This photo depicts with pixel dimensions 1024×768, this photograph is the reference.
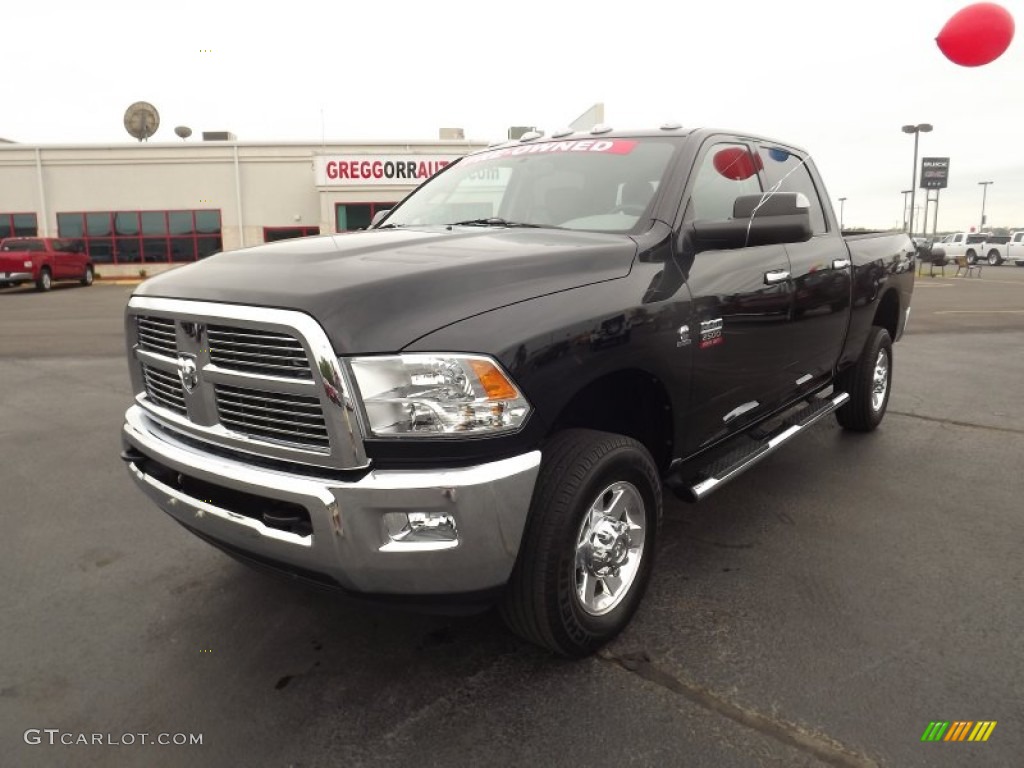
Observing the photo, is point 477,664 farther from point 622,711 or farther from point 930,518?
point 930,518

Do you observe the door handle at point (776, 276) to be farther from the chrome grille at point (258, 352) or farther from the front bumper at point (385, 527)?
the chrome grille at point (258, 352)

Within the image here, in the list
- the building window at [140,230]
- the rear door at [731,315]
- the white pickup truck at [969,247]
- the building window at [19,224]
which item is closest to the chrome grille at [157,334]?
the rear door at [731,315]

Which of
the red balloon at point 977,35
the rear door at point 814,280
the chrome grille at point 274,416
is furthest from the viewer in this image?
the red balloon at point 977,35

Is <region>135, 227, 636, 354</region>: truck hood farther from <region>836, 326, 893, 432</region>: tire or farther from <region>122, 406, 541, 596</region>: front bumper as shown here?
<region>836, 326, 893, 432</region>: tire

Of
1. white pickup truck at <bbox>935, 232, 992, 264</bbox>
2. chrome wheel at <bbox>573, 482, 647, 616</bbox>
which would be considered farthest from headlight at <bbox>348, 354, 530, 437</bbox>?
Result: white pickup truck at <bbox>935, 232, 992, 264</bbox>

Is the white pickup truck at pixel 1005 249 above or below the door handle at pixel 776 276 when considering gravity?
below

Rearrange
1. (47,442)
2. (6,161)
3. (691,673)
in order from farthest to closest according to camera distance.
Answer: (6,161) → (47,442) → (691,673)

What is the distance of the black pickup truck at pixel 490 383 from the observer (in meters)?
2.13

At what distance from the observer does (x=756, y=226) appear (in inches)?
117

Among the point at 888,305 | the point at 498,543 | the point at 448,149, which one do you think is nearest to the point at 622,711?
the point at 498,543

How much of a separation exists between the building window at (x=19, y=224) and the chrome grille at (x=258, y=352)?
33463mm

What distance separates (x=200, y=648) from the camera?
278 cm

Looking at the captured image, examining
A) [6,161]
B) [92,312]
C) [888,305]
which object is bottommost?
[92,312]

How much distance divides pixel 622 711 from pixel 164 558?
2.34 m
